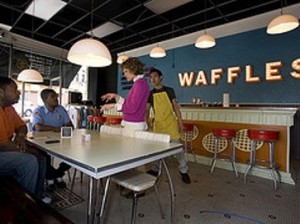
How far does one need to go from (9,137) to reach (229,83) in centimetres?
499

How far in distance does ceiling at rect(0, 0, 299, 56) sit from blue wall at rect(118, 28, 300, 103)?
60 cm

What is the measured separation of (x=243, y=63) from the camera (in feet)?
17.2

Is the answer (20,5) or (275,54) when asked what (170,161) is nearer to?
(275,54)

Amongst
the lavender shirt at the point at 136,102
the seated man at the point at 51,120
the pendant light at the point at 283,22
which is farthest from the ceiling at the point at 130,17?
the lavender shirt at the point at 136,102

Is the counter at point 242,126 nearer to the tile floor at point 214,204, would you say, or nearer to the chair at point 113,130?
the tile floor at point 214,204

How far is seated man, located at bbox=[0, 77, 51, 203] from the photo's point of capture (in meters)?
1.71

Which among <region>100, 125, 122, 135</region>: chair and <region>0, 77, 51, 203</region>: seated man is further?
<region>100, 125, 122, 135</region>: chair

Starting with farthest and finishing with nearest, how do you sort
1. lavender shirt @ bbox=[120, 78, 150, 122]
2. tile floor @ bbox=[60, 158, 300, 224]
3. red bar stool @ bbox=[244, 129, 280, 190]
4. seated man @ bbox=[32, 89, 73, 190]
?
red bar stool @ bbox=[244, 129, 280, 190]
seated man @ bbox=[32, 89, 73, 190]
lavender shirt @ bbox=[120, 78, 150, 122]
tile floor @ bbox=[60, 158, 300, 224]

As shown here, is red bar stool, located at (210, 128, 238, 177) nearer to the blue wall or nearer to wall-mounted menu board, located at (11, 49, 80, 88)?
the blue wall

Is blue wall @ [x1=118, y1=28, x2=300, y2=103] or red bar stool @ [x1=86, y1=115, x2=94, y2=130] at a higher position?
blue wall @ [x1=118, y1=28, x2=300, y2=103]

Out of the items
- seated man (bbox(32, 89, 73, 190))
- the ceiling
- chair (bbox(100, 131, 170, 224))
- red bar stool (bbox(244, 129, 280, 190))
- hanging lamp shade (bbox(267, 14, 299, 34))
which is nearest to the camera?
chair (bbox(100, 131, 170, 224))

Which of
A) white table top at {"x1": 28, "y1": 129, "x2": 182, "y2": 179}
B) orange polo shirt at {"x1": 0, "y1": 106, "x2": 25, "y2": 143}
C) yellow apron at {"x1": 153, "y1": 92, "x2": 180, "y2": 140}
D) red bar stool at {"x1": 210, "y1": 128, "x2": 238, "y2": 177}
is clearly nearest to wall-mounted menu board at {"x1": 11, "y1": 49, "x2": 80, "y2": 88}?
orange polo shirt at {"x1": 0, "y1": 106, "x2": 25, "y2": 143}

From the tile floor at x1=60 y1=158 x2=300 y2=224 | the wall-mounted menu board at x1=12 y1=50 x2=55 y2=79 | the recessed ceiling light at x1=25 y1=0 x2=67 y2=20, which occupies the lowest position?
the tile floor at x1=60 y1=158 x2=300 y2=224

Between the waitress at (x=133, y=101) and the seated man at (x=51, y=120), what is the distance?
0.88 meters
